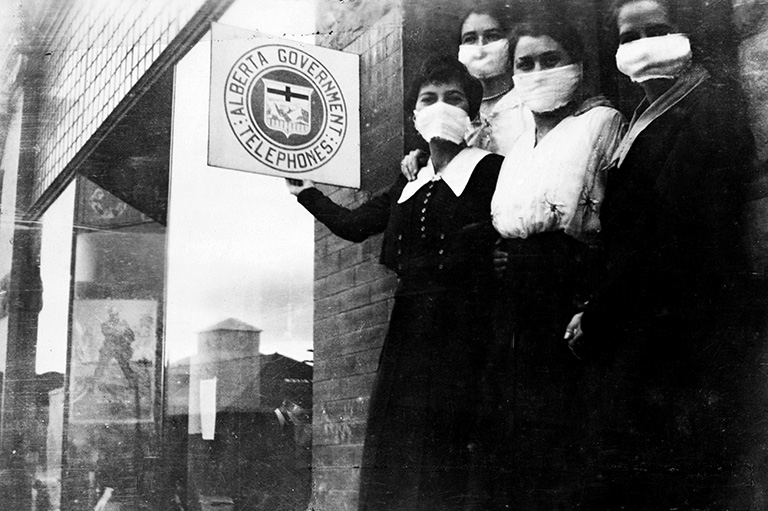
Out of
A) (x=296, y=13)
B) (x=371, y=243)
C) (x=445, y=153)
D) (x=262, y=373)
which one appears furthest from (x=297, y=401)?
(x=296, y=13)

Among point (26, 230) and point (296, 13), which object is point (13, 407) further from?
point (296, 13)

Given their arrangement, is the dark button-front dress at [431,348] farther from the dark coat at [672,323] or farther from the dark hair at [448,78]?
the dark coat at [672,323]

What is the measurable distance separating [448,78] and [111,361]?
1.76 meters

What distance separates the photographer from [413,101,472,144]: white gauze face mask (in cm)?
344

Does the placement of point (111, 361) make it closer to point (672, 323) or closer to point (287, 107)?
point (287, 107)

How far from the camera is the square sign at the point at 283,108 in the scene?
3.42m

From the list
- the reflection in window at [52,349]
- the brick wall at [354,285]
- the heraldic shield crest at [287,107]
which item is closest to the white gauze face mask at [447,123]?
the brick wall at [354,285]

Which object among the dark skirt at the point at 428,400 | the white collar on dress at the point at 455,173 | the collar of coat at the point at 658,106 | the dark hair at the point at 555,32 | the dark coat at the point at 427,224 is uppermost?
the dark hair at the point at 555,32

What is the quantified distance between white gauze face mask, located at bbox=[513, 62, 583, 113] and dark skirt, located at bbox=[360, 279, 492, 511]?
759 mm

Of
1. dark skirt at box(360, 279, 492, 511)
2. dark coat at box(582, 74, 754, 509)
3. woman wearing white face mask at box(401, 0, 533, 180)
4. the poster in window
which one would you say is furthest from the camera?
woman wearing white face mask at box(401, 0, 533, 180)

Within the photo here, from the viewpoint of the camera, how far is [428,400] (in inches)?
128

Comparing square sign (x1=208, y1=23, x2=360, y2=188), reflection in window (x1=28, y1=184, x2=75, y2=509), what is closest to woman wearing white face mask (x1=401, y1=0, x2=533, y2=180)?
square sign (x1=208, y1=23, x2=360, y2=188)

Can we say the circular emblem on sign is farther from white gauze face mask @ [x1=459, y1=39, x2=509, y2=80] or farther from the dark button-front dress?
white gauze face mask @ [x1=459, y1=39, x2=509, y2=80]

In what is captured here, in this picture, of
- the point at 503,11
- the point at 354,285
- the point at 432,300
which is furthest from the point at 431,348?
the point at 503,11
